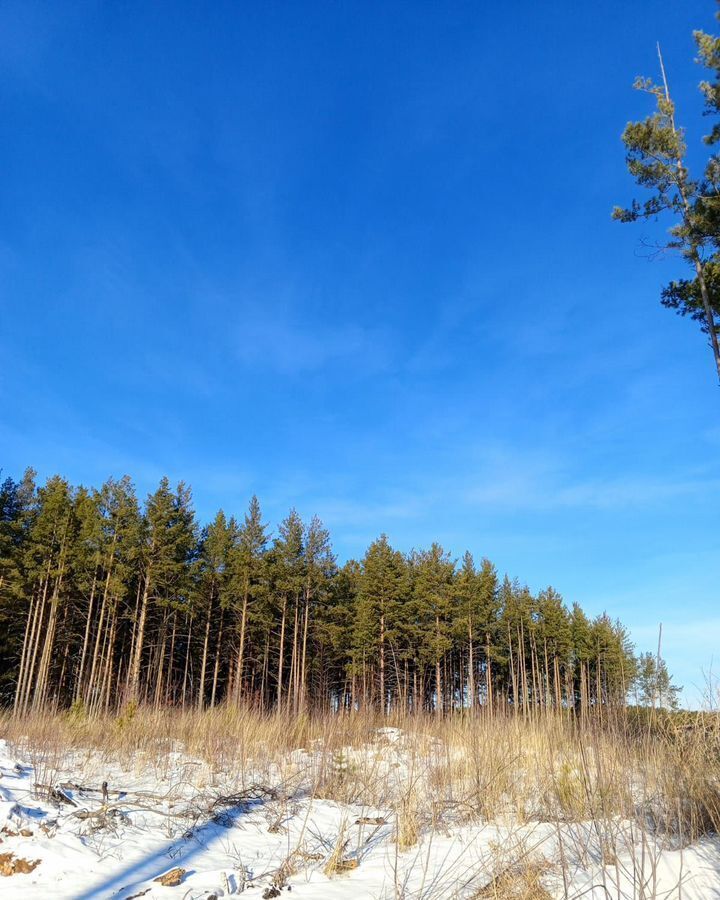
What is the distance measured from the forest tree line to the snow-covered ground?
2074cm

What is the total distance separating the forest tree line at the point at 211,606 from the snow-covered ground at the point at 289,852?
20.7 meters

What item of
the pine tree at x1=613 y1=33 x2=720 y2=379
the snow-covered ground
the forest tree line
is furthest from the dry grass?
the forest tree line

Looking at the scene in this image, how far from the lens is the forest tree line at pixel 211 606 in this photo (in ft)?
94.2

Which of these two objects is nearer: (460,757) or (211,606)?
(460,757)

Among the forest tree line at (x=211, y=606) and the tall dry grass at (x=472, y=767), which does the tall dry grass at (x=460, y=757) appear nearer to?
the tall dry grass at (x=472, y=767)

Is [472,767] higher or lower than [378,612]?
lower

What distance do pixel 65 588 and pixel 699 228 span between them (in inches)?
1238

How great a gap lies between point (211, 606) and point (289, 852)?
33.2m

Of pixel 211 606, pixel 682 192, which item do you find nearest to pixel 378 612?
pixel 211 606

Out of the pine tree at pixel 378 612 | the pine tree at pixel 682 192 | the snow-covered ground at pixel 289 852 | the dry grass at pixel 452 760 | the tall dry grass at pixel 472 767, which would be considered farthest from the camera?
the pine tree at pixel 378 612

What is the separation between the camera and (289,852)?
144 inches

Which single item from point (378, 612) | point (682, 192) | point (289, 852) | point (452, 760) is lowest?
point (289, 852)

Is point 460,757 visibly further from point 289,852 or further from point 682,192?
point 682,192

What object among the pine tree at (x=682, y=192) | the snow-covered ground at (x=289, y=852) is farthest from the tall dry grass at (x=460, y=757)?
the pine tree at (x=682, y=192)
